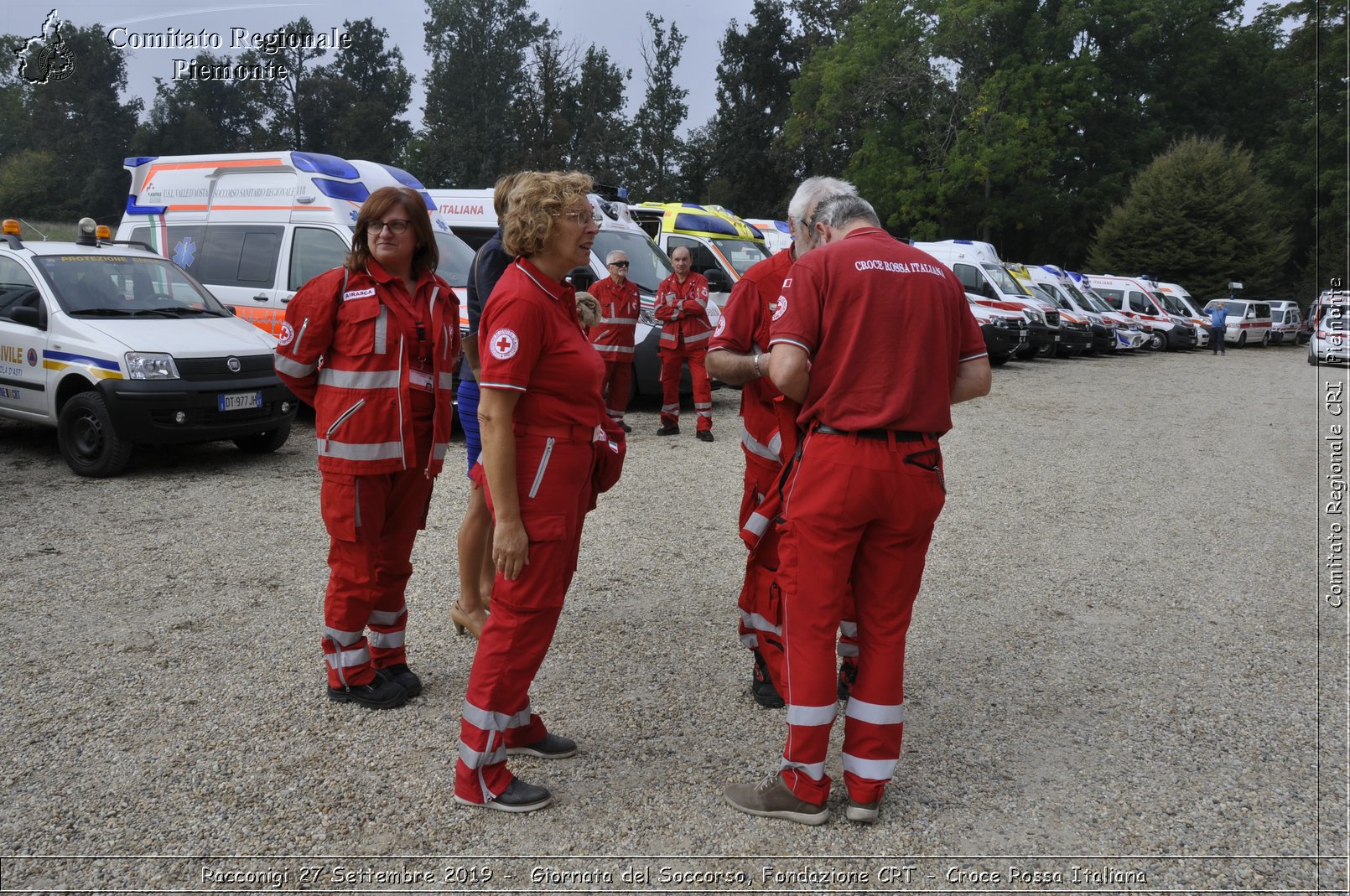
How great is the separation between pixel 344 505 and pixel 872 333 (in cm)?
207

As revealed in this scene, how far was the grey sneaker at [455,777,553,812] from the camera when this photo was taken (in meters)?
3.20

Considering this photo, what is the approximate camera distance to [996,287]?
2183 centimetres

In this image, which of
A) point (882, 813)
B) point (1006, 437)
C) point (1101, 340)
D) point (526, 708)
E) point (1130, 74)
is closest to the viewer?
point (882, 813)

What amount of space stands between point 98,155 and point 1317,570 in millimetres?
56566

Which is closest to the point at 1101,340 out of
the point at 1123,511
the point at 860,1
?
the point at 1123,511

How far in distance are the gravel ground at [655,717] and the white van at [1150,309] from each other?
82.8 ft

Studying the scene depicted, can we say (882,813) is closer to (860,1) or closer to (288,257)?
(288,257)

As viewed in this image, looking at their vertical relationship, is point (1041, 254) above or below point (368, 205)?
above

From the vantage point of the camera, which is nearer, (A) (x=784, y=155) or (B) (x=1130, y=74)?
(B) (x=1130, y=74)

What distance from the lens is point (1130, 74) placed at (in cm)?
4800

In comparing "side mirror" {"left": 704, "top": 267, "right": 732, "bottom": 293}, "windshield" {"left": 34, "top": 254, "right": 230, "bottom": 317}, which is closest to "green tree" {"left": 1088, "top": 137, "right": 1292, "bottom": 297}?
"side mirror" {"left": 704, "top": 267, "right": 732, "bottom": 293}

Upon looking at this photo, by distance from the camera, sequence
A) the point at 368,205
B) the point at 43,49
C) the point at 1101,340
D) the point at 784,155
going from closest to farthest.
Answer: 1. the point at 368,205
2. the point at 43,49
3. the point at 1101,340
4. the point at 784,155

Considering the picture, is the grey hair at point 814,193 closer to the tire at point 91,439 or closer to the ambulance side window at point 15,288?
the tire at point 91,439

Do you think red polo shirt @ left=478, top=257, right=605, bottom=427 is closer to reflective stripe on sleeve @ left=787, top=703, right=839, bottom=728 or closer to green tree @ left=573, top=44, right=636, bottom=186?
reflective stripe on sleeve @ left=787, top=703, right=839, bottom=728
